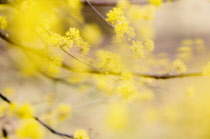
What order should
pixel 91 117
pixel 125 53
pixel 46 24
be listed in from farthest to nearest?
pixel 91 117
pixel 125 53
pixel 46 24

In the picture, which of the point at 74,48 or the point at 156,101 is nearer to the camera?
the point at 74,48

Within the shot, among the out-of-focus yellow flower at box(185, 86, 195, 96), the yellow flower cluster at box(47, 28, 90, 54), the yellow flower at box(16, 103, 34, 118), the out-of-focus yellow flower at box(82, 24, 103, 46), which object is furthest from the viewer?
the out-of-focus yellow flower at box(185, 86, 195, 96)

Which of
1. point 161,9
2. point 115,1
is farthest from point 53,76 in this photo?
point 161,9

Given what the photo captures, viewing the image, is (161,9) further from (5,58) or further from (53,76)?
(5,58)

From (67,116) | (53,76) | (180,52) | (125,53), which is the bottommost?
(67,116)

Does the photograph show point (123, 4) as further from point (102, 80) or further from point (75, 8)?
point (102, 80)

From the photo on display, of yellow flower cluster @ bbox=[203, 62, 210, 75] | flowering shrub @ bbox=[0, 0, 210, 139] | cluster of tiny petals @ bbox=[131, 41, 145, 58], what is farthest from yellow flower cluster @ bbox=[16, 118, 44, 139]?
yellow flower cluster @ bbox=[203, 62, 210, 75]

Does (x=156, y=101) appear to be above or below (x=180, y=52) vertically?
below

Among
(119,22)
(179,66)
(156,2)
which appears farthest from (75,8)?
(179,66)

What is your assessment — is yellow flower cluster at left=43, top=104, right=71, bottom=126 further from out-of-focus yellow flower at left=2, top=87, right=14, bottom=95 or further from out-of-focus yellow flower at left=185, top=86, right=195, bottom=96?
out-of-focus yellow flower at left=185, top=86, right=195, bottom=96
